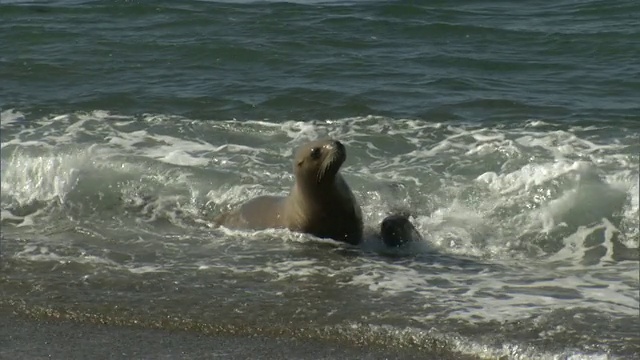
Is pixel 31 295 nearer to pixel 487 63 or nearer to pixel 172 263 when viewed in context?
pixel 172 263

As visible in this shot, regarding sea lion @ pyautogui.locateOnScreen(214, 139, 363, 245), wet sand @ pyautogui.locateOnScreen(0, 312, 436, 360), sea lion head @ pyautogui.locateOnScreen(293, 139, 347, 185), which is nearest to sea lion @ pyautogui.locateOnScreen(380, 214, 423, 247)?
sea lion @ pyautogui.locateOnScreen(214, 139, 363, 245)

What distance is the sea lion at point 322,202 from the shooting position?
9.05m

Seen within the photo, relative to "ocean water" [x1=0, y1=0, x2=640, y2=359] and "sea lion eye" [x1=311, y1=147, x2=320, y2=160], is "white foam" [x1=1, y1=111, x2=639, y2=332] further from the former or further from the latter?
"sea lion eye" [x1=311, y1=147, x2=320, y2=160]

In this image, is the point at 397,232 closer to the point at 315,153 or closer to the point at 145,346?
the point at 315,153

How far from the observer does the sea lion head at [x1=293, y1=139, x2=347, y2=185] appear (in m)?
8.94

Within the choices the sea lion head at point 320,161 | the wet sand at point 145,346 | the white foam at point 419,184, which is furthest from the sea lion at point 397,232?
the wet sand at point 145,346

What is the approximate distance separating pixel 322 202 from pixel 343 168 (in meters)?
1.74

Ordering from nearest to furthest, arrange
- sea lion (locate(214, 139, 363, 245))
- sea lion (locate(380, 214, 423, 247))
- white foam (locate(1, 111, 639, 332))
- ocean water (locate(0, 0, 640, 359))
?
1. ocean water (locate(0, 0, 640, 359))
2. white foam (locate(1, 111, 639, 332))
3. sea lion (locate(380, 214, 423, 247))
4. sea lion (locate(214, 139, 363, 245))

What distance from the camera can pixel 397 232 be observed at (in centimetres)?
893

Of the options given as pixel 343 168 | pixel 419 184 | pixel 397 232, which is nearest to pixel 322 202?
pixel 397 232

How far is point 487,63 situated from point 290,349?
807 cm

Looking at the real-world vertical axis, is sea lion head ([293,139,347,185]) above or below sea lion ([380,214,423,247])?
above

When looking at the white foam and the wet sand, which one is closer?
the wet sand

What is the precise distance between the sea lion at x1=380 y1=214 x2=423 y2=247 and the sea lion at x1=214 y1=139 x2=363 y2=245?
21cm
